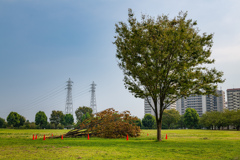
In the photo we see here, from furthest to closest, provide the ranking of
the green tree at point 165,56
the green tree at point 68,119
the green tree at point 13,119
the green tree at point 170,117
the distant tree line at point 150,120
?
1. the green tree at point 170,117
2. the green tree at point 68,119
3. the green tree at point 13,119
4. the distant tree line at point 150,120
5. the green tree at point 165,56

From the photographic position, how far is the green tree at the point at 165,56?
25297mm

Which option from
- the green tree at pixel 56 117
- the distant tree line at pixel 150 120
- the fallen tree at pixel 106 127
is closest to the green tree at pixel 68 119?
the distant tree line at pixel 150 120

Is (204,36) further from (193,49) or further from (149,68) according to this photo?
(149,68)

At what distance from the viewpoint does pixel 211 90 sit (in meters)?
27.1

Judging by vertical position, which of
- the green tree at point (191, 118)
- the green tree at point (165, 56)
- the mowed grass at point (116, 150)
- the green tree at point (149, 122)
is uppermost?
the green tree at point (165, 56)

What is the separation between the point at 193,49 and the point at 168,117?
377ft

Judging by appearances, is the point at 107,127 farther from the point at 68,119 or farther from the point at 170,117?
the point at 170,117

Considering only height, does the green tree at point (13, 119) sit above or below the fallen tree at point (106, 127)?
below

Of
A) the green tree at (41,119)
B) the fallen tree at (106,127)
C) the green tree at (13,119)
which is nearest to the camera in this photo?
the fallen tree at (106,127)

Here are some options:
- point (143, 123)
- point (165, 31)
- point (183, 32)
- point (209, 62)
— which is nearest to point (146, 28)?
point (165, 31)

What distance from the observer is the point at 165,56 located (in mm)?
25094

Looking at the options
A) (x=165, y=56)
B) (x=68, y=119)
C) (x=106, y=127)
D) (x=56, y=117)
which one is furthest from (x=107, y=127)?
(x=56, y=117)

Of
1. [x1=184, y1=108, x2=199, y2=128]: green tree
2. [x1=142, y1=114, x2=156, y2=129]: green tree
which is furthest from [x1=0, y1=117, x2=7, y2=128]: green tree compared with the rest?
[x1=184, y1=108, x2=199, y2=128]: green tree

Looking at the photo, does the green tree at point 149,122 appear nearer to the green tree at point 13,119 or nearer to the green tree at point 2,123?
the green tree at point 13,119
